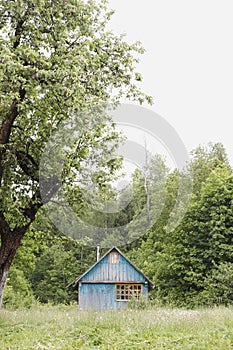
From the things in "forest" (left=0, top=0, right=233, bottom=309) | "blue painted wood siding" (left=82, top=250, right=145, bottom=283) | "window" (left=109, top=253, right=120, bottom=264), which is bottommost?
"blue painted wood siding" (left=82, top=250, right=145, bottom=283)

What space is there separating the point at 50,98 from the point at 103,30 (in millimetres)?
3484

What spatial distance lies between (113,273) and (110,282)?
0.70m

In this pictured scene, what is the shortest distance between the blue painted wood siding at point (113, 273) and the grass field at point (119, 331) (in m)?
20.2

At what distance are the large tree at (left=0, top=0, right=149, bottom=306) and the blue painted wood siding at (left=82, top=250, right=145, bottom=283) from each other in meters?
19.6

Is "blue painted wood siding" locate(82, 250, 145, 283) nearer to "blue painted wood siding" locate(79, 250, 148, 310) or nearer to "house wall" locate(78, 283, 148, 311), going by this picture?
"blue painted wood siding" locate(79, 250, 148, 310)

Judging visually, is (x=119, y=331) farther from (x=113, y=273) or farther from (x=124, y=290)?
(x=124, y=290)

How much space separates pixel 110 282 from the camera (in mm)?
32562

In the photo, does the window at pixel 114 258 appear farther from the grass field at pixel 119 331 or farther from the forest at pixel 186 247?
the grass field at pixel 119 331

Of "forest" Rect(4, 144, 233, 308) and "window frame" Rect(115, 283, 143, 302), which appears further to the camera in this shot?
"window frame" Rect(115, 283, 143, 302)

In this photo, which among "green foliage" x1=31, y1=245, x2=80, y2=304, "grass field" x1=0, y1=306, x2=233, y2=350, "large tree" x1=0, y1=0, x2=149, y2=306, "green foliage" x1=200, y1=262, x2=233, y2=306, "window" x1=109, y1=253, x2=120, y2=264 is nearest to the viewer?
"grass field" x1=0, y1=306, x2=233, y2=350

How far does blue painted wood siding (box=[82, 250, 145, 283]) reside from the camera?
32.4 meters

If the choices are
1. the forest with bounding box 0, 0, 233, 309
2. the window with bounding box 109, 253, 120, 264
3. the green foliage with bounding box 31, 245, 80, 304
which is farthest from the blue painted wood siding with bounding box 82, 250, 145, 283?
the green foliage with bounding box 31, 245, 80, 304

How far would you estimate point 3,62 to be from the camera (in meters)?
10.3

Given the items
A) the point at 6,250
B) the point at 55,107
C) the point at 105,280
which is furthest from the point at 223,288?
the point at 55,107
